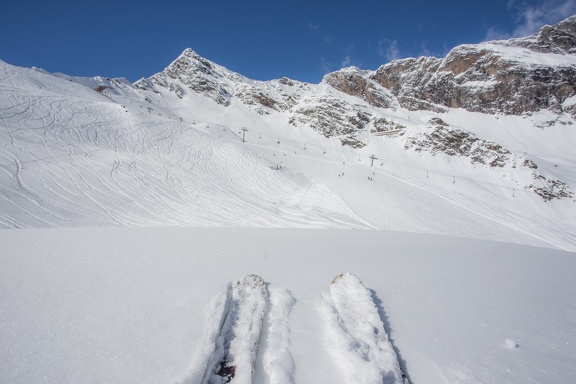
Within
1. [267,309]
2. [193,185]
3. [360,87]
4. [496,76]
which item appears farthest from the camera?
[360,87]

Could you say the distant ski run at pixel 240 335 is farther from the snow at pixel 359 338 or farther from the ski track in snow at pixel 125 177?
the ski track in snow at pixel 125 177

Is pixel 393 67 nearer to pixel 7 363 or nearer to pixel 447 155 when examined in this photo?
pixel 447 155

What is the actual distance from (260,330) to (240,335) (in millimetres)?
214

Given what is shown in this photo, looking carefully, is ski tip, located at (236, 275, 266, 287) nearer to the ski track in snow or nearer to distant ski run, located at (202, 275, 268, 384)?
distant ski run, located at (202, 275, 268, 384)

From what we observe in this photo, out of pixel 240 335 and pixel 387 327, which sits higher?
pixel 387 327

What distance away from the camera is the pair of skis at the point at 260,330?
7.09 feet

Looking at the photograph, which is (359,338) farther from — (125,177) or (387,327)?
(125,177)

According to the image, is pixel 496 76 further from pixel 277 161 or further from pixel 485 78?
pixel 277 161

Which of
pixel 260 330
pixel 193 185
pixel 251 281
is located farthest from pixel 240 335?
pixel 193 185

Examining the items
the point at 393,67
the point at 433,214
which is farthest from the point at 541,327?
the point at 393,67

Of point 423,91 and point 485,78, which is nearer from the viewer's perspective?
point 485,78

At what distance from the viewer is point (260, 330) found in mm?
2664

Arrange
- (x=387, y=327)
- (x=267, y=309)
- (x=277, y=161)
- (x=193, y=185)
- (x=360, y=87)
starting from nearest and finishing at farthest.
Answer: (x=387, y=327), (x=267, y=309), (x=193, y=185), (x=277, y=161), (x=360, y=87)

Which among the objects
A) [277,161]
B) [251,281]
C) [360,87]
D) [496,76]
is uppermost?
[496,76]
